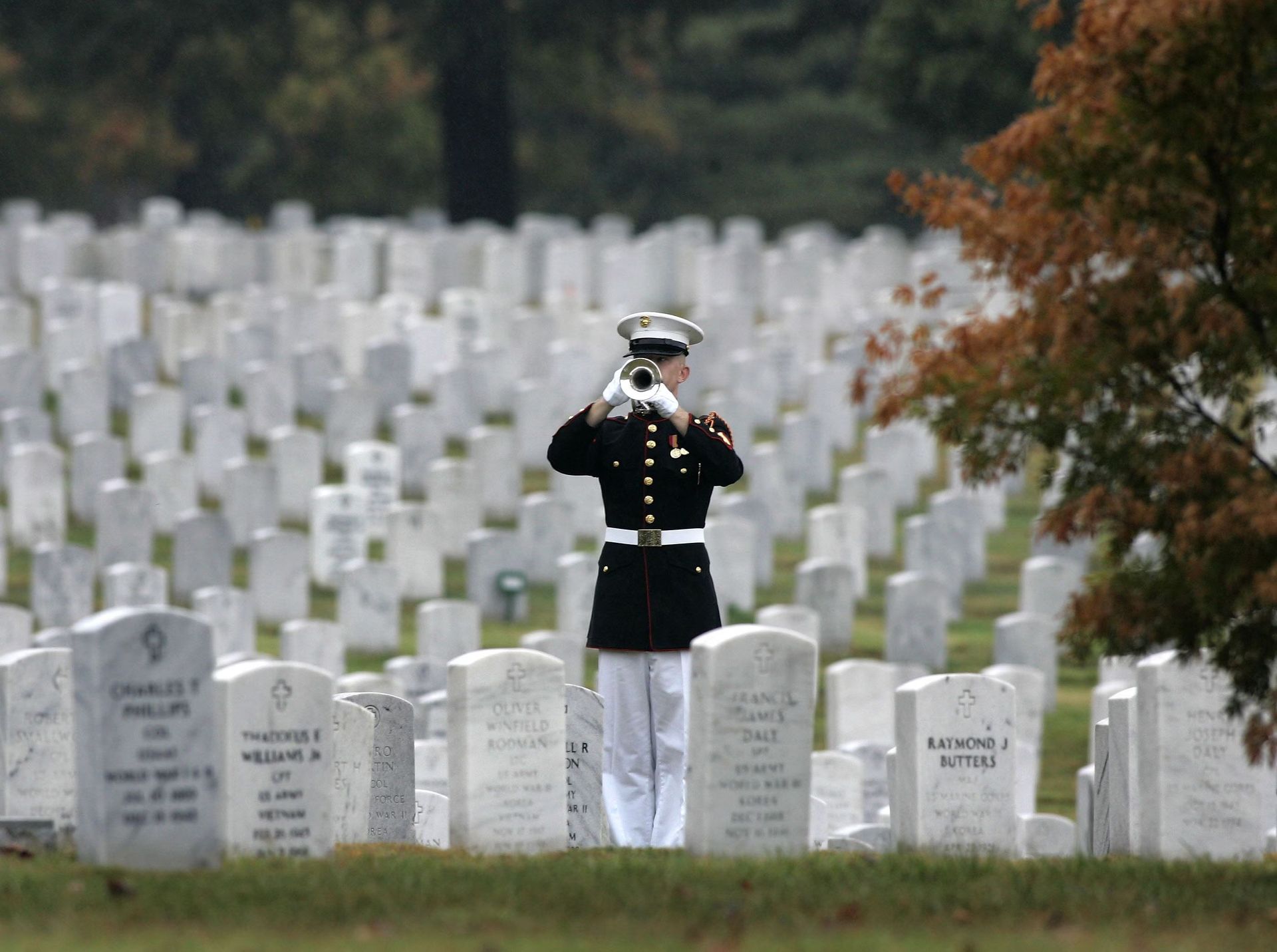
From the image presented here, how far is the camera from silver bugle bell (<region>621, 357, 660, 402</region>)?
23.8 ft

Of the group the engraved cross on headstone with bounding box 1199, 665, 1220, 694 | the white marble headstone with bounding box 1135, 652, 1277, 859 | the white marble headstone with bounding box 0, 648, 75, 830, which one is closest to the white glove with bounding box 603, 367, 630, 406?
the white marble headstone with bounding box 1135, 652, 1277, 859

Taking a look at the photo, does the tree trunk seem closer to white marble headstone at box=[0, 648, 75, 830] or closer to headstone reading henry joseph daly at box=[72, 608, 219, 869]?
white marble headstone at box=[0, 648, 75, 830]

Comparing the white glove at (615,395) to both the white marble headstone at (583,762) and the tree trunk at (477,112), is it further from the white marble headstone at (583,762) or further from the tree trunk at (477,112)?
the tree trunk at (477,112)

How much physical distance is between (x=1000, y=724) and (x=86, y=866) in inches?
129

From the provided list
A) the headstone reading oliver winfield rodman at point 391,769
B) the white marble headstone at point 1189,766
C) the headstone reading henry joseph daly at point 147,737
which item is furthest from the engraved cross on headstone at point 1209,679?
the headstone reading henry joseph daly at point 147,737

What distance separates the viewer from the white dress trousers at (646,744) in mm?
7520

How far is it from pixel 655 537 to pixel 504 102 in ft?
80.6

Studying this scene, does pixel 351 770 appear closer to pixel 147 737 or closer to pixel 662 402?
pixel 147 737

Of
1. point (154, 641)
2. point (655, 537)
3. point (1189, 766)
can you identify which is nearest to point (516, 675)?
point (655, 537)

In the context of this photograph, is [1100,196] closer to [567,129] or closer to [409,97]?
[409,97]

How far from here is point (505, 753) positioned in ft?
23.9

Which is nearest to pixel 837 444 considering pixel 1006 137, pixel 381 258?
pixel 381 258

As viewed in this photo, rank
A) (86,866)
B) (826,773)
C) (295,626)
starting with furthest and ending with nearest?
(295,626)
(826,773)
(86,866)

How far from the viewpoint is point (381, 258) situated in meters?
26.4
